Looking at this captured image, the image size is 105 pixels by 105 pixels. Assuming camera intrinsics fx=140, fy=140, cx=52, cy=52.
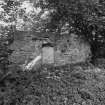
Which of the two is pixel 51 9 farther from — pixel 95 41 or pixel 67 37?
pixel 95 41

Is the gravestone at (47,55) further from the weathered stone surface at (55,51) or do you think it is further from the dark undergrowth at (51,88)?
the dark undergrowth at (51,88)

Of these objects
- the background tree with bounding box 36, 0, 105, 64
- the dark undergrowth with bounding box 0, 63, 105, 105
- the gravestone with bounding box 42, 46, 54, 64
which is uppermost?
the background tree with bounding box 36, 0, 105, 64

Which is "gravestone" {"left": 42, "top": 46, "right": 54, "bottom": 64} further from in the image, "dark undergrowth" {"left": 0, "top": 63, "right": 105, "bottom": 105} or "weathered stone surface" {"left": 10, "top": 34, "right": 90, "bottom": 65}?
"dark undergrowth" {"left": 0, "top": 63, "right": 105, "bottom": 105}

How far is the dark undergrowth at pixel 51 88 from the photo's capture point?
2.91 meters

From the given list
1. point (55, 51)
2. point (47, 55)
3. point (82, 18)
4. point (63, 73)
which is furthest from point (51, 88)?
point (82, 18)

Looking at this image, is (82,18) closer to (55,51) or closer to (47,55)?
(55,51)

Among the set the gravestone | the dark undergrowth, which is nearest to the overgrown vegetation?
the dark undergrowth

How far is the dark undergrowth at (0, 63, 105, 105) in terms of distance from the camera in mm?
2910

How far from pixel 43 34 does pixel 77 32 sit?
4.73ft

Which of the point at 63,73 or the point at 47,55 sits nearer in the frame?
the point at 63,73

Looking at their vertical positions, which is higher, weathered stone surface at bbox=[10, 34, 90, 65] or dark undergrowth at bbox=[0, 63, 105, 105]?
weathered stone surface at bbox=[10, 34, 90, 65]

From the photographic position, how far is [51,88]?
3510mm

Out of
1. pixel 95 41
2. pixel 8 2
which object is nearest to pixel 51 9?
pixel 8 2

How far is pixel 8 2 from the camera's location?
465cm
